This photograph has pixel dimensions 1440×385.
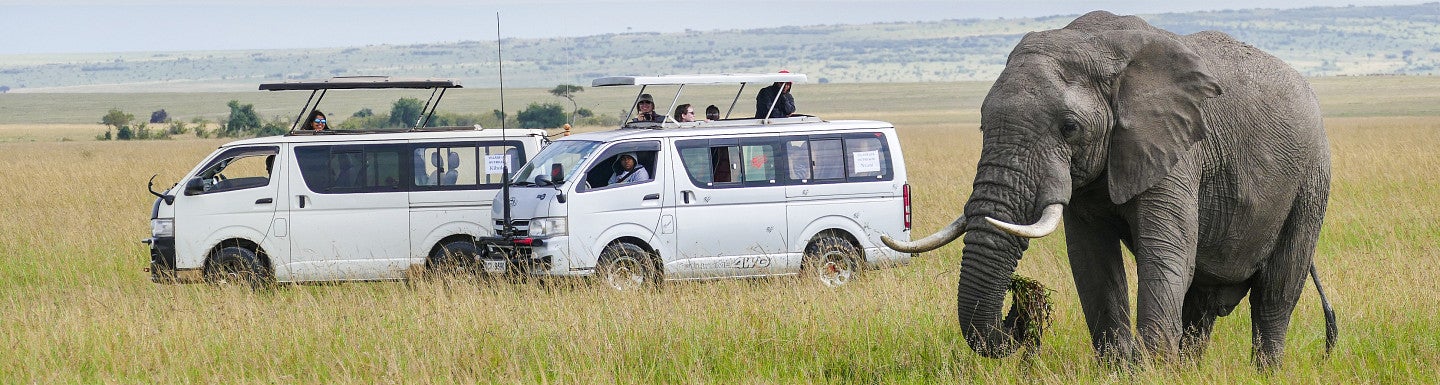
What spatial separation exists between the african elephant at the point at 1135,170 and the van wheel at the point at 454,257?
6.62 meters

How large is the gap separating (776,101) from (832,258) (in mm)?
1799

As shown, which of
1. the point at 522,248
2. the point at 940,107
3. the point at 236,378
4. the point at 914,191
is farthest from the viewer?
Answer: the point at 940,107

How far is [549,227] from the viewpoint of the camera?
1297 centimetres

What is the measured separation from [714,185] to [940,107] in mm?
135196

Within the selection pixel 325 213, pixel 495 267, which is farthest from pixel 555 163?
pixel 325 213

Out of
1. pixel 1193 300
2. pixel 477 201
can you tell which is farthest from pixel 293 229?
pixel 1193 300

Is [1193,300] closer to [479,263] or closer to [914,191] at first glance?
[479,263]

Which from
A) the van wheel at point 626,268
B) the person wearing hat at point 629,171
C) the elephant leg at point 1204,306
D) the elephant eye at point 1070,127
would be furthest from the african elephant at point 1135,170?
the person wearing hat at point 629,171

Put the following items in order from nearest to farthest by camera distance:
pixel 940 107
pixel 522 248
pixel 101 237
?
pixel 522 248 → pixel 101 237 → pixel 940 107

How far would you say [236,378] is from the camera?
8562 millimetres

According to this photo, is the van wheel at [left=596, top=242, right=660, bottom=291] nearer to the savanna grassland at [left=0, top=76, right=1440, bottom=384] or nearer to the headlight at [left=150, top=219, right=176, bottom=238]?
the savanna grassland at [left=0, top=76, right=1440, bottom=384]

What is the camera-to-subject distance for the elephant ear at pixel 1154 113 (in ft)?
23.2

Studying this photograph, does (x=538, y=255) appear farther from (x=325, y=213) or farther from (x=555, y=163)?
(x=325, y=213)

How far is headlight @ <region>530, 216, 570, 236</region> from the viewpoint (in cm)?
1296
